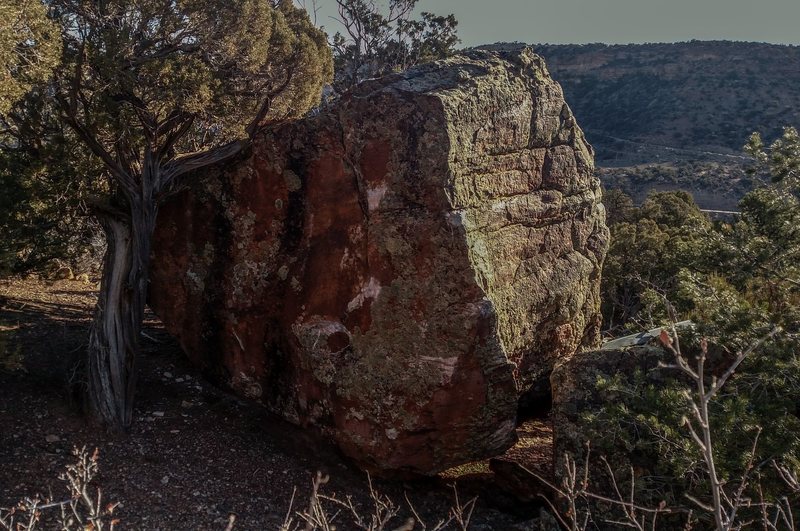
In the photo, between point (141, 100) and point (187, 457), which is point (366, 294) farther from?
point (141, 100)

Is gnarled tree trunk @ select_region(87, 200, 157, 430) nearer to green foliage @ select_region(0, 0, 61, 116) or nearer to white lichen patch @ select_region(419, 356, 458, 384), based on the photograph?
green foliage @ select_region(0, 0, 61, 116)

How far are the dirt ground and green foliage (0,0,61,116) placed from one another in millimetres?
2498

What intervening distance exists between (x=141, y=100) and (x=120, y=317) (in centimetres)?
238

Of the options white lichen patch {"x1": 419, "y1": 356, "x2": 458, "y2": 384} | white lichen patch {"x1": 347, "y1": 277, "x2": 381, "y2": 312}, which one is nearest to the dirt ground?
white lichen patch {"x1": 419, "y1": 356, "x2": 458, "y2": 384}

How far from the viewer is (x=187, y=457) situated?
6789 millimetres

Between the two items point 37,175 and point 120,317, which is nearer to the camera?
point 120,317

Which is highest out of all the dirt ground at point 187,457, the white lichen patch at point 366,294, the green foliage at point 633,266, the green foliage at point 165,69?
the green foliage at point 165,69

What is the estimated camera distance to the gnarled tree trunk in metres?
6.79

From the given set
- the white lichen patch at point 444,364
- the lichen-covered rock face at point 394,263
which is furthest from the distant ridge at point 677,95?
the white lichen patch at point 444,364

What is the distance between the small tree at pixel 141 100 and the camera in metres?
6.59

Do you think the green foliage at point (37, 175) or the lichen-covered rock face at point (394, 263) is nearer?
the lichen-covered rock face at point (394, 263)

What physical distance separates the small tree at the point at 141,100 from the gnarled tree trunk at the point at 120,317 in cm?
1

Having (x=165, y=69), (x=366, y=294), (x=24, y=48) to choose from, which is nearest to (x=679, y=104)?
(x=366, y=294)

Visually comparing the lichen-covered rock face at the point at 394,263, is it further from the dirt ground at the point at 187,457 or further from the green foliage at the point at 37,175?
the green foliage at the point at 37,175
